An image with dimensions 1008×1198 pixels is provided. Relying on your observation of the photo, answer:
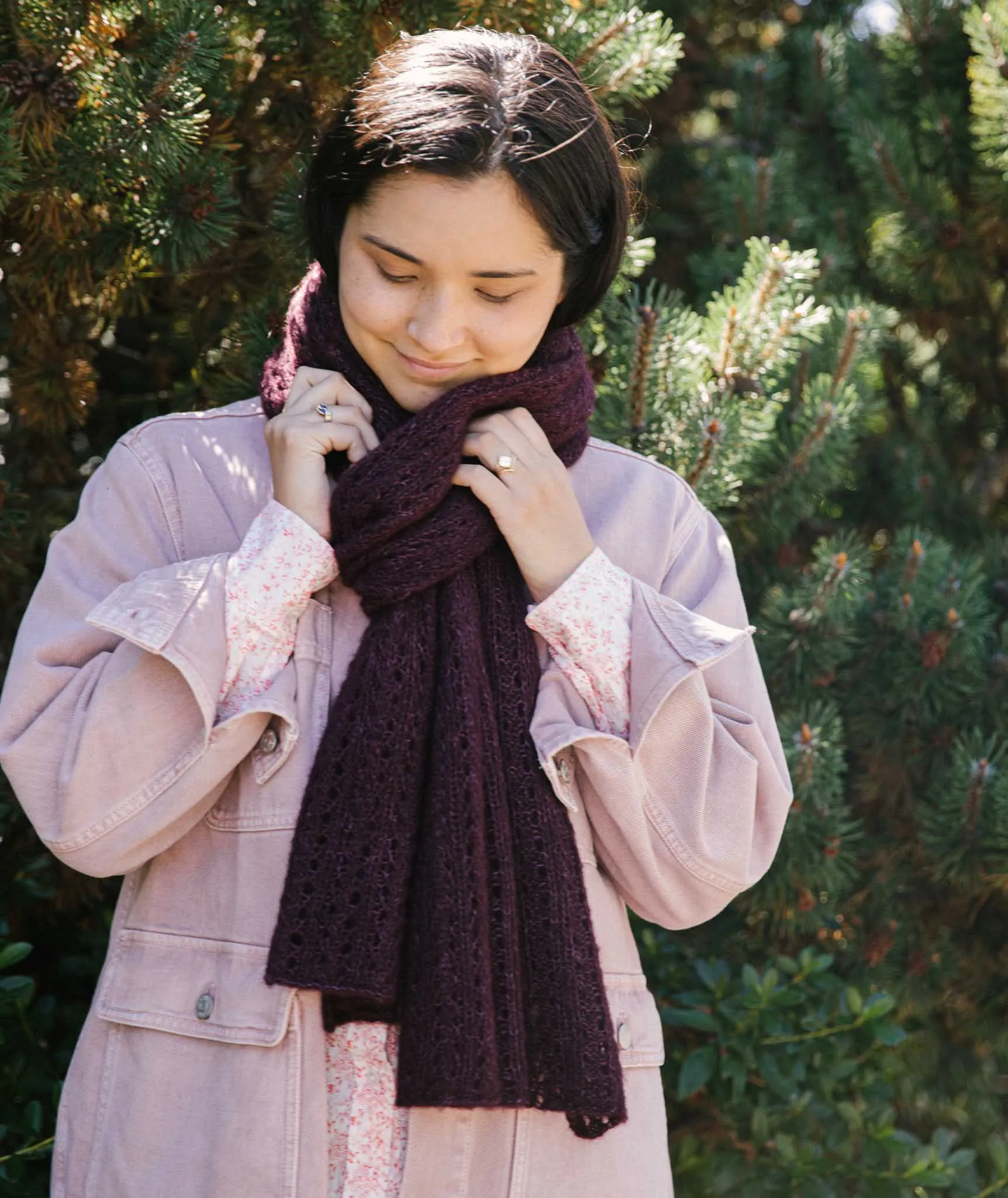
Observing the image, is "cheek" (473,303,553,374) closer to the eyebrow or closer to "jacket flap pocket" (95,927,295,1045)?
the eyebrow

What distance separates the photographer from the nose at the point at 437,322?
160cm

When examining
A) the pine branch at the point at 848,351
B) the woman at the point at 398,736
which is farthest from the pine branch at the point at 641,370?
the woman at the point at 398,736

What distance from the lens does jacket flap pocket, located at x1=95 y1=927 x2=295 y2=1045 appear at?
152 cm

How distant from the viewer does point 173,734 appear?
60.1 inches

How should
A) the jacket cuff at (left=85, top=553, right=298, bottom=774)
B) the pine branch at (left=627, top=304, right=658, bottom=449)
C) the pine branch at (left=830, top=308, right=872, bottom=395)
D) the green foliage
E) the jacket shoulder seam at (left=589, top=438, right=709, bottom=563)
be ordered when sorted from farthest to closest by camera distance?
the pine branch at (left=830, top=308, right=872, bottom=395), the pine branch at (left=627, top=304, right=658, bottom=449), the green foliage, the jacket shoulder seam at (left=589, top=438, right=709, bottom=563), the jacket cuff at (left=85, top=553, right=298, bottom=774)

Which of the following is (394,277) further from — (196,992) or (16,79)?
(196,992)

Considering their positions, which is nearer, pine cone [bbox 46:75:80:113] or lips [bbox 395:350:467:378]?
lips [bbox 395:350:467:378]

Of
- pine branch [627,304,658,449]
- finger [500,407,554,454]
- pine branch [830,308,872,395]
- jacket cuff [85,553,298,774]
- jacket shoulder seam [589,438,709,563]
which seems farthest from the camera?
pine branch [830,308,872,395]

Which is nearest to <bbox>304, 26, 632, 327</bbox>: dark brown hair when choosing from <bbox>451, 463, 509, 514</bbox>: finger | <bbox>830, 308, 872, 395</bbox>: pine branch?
<bbox>451, 463, 509, 514</bbox>: finger

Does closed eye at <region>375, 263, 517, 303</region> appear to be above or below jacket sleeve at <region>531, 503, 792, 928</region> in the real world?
above

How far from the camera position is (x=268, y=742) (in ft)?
5.18

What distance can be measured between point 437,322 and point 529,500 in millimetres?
217

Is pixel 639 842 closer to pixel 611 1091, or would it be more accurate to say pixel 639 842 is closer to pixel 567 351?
pixel 611 1091

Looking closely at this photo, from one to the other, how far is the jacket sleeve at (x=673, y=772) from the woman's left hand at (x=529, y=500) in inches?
3.6
